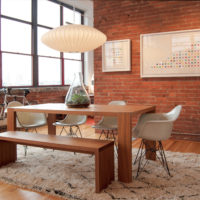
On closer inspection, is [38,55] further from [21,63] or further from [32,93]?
[32,93]

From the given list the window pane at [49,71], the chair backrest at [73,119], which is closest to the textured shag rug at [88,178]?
the chair backrest at [73,119]

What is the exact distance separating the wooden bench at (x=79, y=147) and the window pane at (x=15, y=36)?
3314 millimetres

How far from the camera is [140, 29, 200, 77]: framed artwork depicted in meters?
4.26

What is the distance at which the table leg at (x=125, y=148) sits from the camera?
8.39 feet

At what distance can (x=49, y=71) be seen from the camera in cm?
699

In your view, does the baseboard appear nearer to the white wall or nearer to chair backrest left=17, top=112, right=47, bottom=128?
chair backrest left=17, top=112, right=47, bottom=128

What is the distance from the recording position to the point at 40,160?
3.31 meters

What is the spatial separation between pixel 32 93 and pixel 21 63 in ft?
2.58

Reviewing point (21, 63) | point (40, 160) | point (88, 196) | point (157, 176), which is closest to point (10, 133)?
point (40, 160)

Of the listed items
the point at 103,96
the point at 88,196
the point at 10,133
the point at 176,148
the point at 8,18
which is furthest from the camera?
the point at 8,18

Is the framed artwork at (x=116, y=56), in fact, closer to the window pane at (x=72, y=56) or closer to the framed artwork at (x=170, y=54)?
the framed artwork at (x=170, y=54)

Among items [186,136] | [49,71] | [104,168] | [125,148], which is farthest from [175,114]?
[49,71]

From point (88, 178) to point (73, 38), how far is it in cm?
168

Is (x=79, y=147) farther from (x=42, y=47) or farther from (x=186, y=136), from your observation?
(x=42, y=47)
